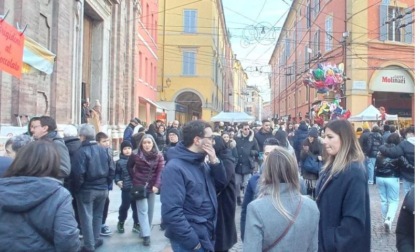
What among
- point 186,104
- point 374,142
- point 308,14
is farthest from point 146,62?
point 374,142

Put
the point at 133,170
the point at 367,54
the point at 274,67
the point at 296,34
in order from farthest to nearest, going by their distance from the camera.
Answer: the point at 274,67
the point at 296,34
the point at 367,54
the point at 133,170

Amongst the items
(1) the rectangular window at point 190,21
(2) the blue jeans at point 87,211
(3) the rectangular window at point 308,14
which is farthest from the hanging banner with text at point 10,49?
(1) the rectangular window at point 190,21

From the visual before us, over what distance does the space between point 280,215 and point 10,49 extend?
4655mm

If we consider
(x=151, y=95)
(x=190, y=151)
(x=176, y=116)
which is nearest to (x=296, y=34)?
(x=176, y=116)

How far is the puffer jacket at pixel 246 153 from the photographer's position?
957 centimetres

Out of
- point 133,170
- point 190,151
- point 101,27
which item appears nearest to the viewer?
point 190,151

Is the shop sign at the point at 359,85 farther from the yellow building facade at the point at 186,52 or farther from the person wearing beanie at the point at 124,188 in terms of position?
the person wearing beanie at the point at 124,188

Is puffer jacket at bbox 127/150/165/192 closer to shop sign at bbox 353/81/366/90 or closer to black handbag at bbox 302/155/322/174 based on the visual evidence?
black handbag at bbox 302/155/322/174

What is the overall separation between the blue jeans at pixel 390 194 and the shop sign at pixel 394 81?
18.0 m

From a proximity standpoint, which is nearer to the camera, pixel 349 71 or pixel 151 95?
pixel 349 71

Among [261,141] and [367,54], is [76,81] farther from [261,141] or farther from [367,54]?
[367,54]

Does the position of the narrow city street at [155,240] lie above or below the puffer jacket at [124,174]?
below

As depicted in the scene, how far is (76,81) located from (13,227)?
440 inches

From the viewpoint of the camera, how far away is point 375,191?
11.5m
